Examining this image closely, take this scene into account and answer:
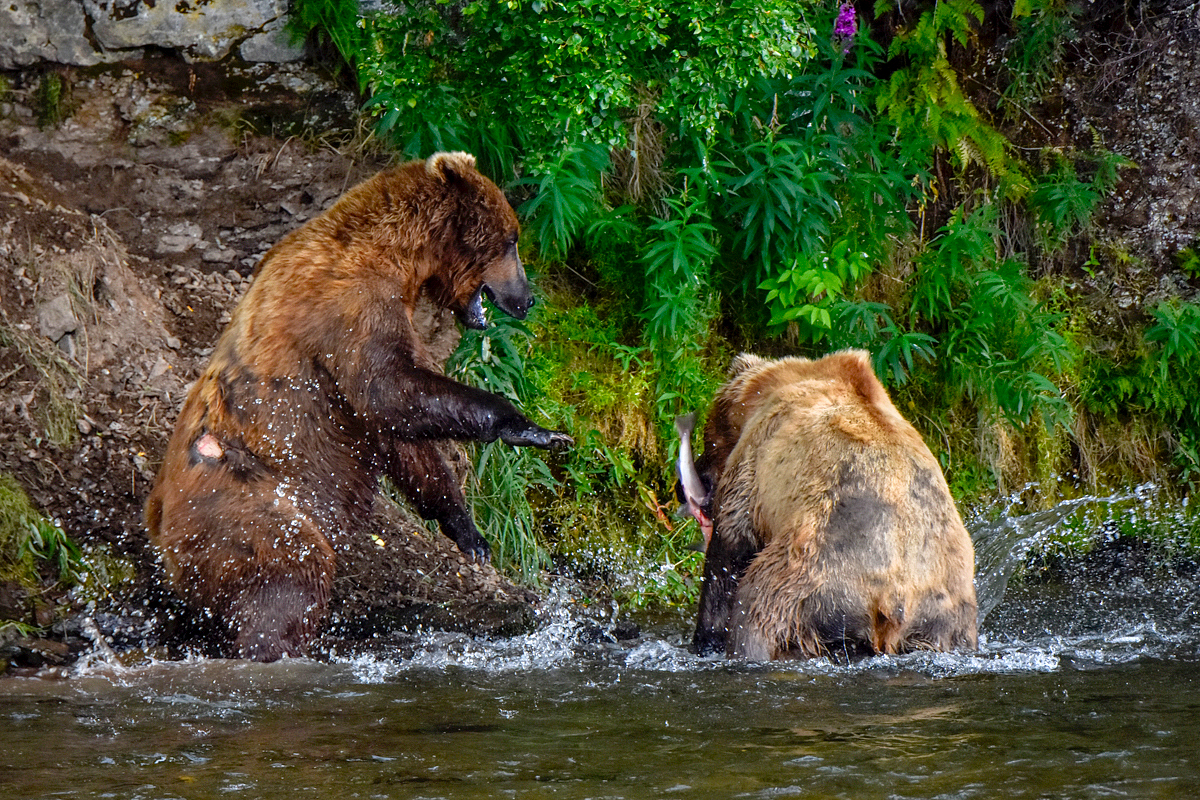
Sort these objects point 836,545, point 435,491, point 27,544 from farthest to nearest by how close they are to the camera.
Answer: point 435,491 < point 27,544 < point 836,545

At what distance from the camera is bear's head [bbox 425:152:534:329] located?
223 inches

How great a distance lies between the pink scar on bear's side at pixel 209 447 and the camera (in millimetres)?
4941

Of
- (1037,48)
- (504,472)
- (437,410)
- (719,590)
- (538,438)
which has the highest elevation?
(1037,48)

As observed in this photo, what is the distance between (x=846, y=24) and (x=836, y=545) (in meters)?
3.81

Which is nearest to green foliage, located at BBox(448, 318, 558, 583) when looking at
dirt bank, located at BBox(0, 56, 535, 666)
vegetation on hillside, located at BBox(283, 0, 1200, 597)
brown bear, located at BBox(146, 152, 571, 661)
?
vegetation on hillside, located at BBox(283, 0, 1200, 597)

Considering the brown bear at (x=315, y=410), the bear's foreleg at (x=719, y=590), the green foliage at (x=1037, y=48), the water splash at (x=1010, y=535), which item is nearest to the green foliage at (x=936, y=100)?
the green foliage at (x=1037, y=48)

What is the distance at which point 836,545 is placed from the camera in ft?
14.9

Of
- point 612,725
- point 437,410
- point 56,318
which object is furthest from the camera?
point 56,318

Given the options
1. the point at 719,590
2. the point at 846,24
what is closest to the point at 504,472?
the point at 719,590

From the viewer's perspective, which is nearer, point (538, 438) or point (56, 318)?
point (538, 438)

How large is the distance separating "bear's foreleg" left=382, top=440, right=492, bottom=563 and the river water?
818 mm

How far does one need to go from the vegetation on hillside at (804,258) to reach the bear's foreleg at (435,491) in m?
0.56

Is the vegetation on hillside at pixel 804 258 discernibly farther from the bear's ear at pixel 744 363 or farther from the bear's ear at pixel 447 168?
the bear's ear at pixel 744 363

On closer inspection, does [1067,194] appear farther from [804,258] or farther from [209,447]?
[209,447]
